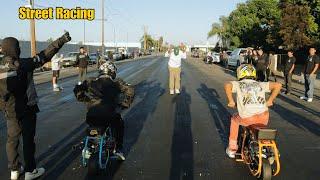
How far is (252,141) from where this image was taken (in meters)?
6.17

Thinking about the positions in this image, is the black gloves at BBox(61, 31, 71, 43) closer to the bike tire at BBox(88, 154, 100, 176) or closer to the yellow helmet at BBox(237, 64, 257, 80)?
the bike tire at BBox(88, 154, 100, 176)

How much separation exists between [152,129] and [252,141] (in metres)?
3.80

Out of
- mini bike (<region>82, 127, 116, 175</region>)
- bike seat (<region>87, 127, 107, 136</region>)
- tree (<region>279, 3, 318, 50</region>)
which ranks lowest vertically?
mini bike (<region>82, 127, 116, 175</region>)

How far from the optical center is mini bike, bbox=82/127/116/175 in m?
5.97

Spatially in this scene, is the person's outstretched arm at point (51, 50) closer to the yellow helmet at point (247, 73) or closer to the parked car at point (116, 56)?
the yellow helmet at point (247, 73)

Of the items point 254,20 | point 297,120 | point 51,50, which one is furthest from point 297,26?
point 51,50

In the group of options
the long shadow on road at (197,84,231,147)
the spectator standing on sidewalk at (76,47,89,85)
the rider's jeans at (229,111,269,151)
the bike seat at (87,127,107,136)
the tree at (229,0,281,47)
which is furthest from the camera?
the tree at (229,0,281,47)

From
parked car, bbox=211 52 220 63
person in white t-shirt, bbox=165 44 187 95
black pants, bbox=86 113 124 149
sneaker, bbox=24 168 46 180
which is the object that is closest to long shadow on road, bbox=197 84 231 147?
person in white t-shirt, bbox=165 44 187 95

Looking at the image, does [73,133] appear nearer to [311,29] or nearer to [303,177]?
[303,177]

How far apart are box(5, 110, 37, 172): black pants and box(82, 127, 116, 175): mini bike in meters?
0.70

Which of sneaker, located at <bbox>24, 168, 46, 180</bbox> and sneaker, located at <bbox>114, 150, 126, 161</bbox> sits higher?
sneaker, located at <bbox>114, 150, 126, 161</bbox>

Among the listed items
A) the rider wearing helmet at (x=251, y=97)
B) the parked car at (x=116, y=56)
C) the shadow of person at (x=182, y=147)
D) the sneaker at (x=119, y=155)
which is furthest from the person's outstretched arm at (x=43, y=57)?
the parked car at (x=116, y=56)

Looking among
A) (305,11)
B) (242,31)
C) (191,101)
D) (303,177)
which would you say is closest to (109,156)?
(303,177)

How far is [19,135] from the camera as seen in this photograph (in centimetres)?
588
